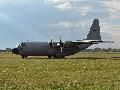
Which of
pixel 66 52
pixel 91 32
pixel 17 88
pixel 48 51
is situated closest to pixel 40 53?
pixel 48 51

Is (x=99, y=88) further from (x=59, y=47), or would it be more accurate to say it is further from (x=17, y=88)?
(x=59, y=47)

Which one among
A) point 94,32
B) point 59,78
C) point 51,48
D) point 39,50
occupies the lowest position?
point 59,78

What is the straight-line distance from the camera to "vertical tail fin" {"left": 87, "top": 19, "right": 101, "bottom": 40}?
83875mm

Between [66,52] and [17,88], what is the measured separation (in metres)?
56.1

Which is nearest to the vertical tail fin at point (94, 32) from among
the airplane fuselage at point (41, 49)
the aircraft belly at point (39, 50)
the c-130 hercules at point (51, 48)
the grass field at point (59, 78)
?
the c-130 hercules at point (51, 48)

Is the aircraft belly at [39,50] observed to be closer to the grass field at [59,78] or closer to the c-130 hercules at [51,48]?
the c-130 hercules at [51,48]

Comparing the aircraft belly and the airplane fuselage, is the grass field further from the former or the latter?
the airplane fuselage

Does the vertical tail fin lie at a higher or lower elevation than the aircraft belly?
higher

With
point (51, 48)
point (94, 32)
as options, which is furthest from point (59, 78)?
point (94, 32)

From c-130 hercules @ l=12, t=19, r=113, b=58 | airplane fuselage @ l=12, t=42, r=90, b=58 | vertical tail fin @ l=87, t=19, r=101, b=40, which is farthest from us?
vertical tail fin @ l=87, t=19, r=101, b=40

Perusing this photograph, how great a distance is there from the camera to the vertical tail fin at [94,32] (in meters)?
83.9

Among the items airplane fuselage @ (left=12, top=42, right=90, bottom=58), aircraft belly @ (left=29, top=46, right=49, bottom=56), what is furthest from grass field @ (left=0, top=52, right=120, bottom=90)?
airplane fuselage @ (left=12, top=42, right=90, bottom=58)

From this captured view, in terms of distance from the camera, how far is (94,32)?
84188 mm

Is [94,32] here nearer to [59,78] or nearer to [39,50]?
[39,50]
